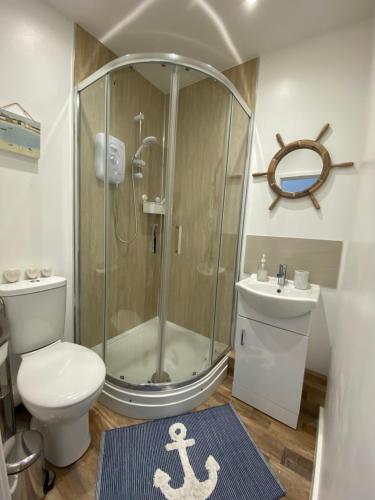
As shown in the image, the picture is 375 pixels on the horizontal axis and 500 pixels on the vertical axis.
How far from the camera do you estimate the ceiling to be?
1.31 m

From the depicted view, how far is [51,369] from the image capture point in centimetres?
114

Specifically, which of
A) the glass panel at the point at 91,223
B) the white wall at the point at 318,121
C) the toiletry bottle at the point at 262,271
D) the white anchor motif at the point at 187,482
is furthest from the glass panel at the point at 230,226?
the glass panel at the point at 91,223

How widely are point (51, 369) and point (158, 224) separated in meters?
1.07

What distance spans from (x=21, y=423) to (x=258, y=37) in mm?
2994

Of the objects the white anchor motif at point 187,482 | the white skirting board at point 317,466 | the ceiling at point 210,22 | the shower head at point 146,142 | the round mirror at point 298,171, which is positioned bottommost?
the white anchor motif at point 187,482

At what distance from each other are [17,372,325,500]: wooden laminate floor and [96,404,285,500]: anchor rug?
5 centimetres

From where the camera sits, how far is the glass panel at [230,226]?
1754mm

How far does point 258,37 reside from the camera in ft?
5.04

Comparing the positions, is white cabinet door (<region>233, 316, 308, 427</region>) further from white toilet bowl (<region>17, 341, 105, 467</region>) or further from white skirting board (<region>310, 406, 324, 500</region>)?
white toilet bowl (<region>17, 341, 105, 467</region>)

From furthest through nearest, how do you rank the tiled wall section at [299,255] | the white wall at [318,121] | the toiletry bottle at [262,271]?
the toiletry bottle at [262,271] < the tiled wall section at [299,255] < the white wall at [318,121]

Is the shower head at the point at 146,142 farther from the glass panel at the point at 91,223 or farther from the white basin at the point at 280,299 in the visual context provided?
the white basin at the point at 280,299

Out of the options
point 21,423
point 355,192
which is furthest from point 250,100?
point 21,423

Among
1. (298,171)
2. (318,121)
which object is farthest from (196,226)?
(318,121)

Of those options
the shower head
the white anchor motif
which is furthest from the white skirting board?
the shower head
